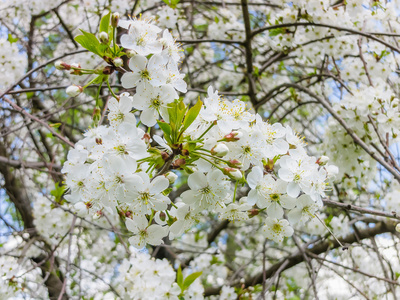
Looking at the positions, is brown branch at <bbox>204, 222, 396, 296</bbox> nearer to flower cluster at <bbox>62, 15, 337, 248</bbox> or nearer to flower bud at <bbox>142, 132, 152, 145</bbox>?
flower cluster at <bbox>62, 15, 337, 248</bbox>

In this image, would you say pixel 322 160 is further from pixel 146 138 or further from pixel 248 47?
pixel 248 47

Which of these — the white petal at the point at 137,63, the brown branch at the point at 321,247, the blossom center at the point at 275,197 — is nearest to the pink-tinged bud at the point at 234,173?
the blossom center at the point at 275,197

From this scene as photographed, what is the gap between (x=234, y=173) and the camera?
1107mm

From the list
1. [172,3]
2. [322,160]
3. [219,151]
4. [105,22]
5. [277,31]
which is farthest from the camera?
[172,3]

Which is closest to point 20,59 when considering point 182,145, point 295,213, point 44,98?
point 44,98

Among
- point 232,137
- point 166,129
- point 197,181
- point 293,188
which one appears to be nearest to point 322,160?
point 293,188

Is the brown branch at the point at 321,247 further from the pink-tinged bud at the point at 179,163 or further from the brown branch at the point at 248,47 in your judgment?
the pink-tinged bud at the point at 179,163

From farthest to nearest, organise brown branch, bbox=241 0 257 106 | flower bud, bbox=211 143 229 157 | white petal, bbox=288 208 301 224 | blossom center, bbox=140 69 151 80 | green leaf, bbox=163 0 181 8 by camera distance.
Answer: green leaf, bbox=163 0 181 8, brown branch, bbox=241 0 257 106, white petal, bbox=288 208 301 224, blossom center, bbox=140 69 151 80, flower bud, bbox=211 143 229 157

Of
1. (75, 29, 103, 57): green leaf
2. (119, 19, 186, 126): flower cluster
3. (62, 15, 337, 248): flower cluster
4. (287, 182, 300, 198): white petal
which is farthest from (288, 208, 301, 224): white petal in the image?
(75, 29, 103, 57): green leaf

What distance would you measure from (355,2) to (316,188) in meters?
2.17

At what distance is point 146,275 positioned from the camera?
2.11 metres

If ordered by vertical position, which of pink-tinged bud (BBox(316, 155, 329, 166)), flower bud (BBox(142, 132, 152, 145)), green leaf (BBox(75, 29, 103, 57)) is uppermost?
green leaf (BBox(75, 29, 103, 57))

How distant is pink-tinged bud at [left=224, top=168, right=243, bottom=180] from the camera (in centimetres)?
110

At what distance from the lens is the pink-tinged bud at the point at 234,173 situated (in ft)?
3.62
